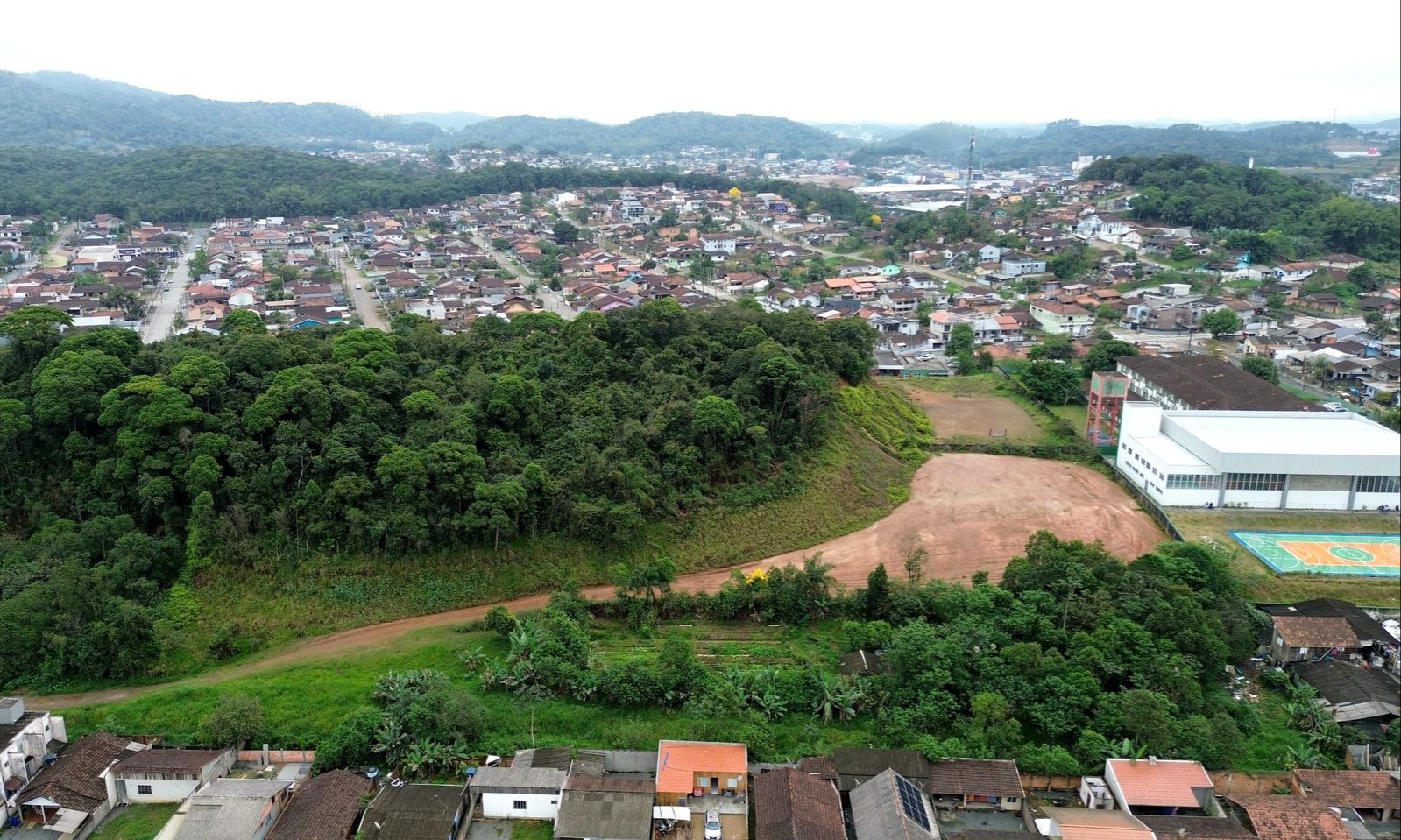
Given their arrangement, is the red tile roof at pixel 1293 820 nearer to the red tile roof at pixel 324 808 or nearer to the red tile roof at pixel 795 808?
the red tile roof at pixel 795 808

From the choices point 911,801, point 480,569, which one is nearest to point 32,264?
point 480,569

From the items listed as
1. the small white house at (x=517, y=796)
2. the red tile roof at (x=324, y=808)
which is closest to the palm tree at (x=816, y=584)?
the small white house at (x=517, y=796)

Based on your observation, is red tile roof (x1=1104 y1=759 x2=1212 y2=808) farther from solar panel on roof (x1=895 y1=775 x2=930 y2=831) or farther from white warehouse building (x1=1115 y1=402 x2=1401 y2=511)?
white warehouse building (x1=1115 y1=402 x2=1401 y2=511)

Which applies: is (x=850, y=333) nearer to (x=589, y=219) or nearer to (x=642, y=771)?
(x=642, y=771)

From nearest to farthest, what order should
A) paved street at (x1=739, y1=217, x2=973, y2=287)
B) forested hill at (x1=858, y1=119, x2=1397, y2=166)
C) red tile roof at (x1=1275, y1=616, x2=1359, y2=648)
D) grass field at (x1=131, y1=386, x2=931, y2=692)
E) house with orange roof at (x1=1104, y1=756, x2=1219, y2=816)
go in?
house with orange roof at (x1=1104, y1=756, x2=1219, y2=816), red tile roof at (x1=1275, y1=616, x2=1359, y2=648), grass field at (x1=131, y1=386, x2=931, y2=692), paved street at (x1=739, y1=217, x2=973, y2=287), forested hill at (x1=858, y1=119, x2=1397, y2=166)

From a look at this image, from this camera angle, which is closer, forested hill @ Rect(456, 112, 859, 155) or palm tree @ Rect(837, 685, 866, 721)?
palm tree @ Rect(837, 685, 866, 721)

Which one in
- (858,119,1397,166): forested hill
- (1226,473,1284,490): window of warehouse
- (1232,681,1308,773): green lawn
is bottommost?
(1232,681,1308,773): green lawn

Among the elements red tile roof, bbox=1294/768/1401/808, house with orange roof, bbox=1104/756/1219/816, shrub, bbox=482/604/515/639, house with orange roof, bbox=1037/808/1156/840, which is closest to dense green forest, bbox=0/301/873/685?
shrub, bbox=482/604/515/639
